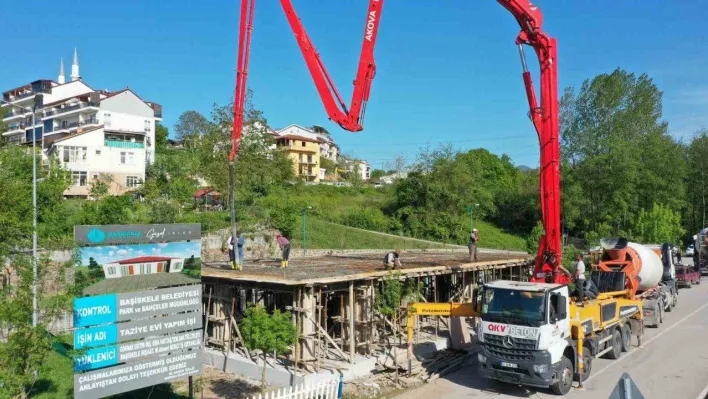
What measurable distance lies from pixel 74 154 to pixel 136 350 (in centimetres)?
4957

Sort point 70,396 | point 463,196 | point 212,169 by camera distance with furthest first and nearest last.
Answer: point 463,196
point 212,169
point 70,396

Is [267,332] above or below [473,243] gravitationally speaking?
below

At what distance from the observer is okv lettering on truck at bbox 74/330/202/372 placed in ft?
33.8

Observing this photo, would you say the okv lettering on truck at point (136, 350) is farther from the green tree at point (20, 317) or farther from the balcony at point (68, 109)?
the balcony at point (68, 109)

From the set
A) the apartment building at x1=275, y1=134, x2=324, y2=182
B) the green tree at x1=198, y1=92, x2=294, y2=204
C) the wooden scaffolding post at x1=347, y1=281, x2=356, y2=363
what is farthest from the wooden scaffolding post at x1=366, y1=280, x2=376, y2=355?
the apartment building at x1=275, y1=134, x2=324, y2=182

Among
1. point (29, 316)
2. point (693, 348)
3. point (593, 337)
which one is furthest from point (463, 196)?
point (29, 316)

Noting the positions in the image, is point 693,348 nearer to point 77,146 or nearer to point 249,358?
point 249,358

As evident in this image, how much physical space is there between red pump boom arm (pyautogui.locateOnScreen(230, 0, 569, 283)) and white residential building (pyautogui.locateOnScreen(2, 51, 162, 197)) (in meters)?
38.0

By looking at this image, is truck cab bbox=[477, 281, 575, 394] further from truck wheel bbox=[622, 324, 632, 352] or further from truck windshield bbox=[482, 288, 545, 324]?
truck wheel bbox=[622, 324, 632, 352]

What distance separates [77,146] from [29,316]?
50099mm

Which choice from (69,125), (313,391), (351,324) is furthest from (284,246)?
(69,125)

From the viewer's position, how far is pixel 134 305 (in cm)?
1104

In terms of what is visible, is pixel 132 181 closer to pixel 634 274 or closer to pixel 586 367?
pixel 634 274

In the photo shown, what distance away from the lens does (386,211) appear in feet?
198
